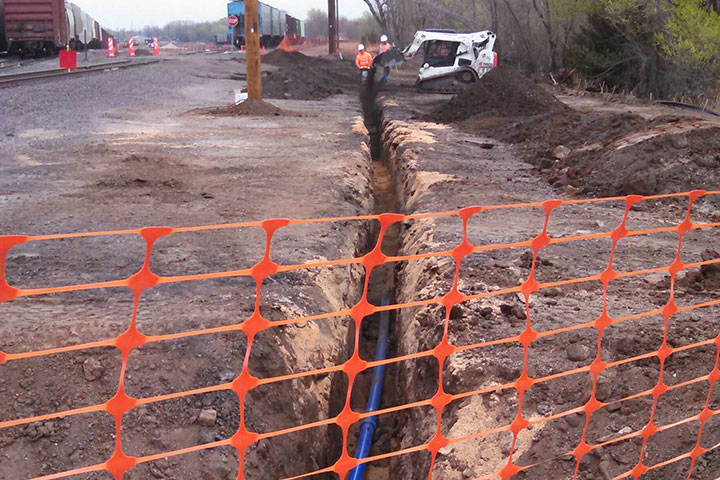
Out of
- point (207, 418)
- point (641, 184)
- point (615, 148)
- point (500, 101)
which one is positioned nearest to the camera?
point (207, 418)

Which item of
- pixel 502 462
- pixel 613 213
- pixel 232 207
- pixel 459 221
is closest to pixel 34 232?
pixel 232 207

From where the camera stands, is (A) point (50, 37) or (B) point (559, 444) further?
(A) point (50, 37)

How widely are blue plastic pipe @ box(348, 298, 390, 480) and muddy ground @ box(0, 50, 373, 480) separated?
0.82 ft

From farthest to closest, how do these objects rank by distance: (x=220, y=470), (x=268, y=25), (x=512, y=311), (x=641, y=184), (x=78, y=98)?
(x=268, y=25), (x=78, y=98), (x=641, y=184), (x=512, y=311), (x=220, y=470)

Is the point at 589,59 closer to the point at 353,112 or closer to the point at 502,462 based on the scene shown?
the point at 353,112

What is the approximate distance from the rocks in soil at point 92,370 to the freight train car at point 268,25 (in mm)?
37441

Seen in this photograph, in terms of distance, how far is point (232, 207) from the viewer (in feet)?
24.3

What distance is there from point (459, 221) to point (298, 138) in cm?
631

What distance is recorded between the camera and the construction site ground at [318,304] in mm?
3461

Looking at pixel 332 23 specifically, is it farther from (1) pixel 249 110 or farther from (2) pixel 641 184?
(2) pixel 641 184

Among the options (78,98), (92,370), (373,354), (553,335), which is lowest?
(373,354)

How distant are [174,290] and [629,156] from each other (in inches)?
270

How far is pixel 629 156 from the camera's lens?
360 inches

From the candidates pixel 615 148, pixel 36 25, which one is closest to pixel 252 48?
pixel 615 148
